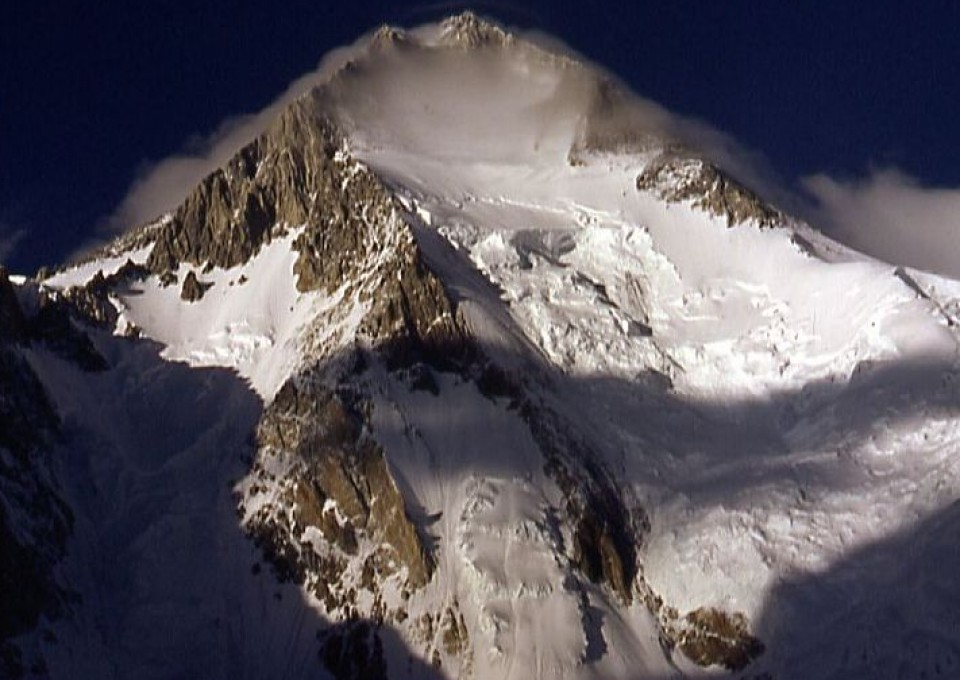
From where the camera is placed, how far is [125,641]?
644 feet

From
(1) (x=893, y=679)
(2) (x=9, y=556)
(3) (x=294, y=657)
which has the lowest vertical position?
(1) (x=893, y=679)

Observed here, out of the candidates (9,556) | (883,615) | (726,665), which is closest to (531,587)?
(726,665)

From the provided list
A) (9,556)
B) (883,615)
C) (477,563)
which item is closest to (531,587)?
(477,563)

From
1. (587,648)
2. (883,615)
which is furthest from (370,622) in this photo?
(883,615)

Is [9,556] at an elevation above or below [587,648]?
above

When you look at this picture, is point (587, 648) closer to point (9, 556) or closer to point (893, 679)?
point (893, 679)

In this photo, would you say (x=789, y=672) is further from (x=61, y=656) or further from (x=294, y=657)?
(x=61, y=656)

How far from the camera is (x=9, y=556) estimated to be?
194250 mm

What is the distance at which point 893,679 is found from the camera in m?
191

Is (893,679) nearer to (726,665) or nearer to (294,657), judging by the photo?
(726,665)

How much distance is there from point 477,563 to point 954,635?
138 feet

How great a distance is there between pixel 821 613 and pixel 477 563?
101 ft

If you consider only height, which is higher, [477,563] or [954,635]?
[477,563]

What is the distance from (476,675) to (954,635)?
41590 millimetres
